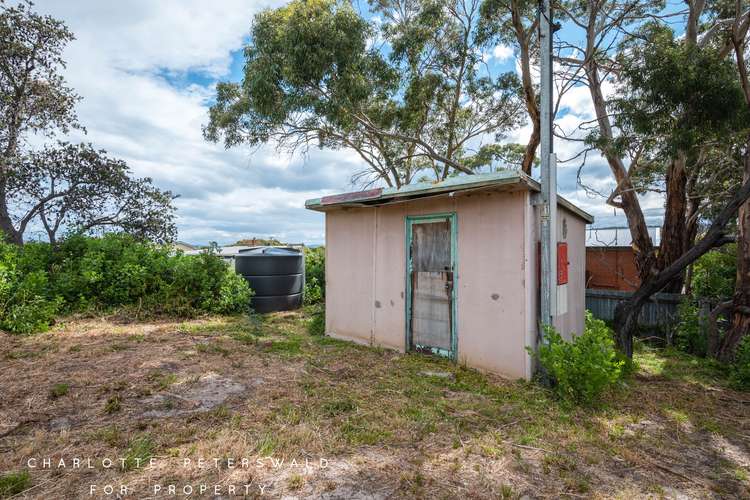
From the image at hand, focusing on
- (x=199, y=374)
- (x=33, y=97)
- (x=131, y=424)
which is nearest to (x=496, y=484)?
(x=131, y=424)

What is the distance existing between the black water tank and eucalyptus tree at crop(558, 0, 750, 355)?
20.5ft

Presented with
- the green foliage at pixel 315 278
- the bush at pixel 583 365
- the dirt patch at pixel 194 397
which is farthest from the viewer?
the green foliage at pixel 315 278

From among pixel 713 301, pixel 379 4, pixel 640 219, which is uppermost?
pixel 379 4

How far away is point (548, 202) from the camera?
12.5ft

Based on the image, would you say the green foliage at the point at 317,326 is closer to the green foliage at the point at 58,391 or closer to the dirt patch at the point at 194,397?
the dirt patch at the point at 194,397

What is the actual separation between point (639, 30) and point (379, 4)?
18.0 feet

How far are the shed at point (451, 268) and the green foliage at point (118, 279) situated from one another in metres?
2.90

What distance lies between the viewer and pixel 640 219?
7836 millimetres

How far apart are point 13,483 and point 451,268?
396cm

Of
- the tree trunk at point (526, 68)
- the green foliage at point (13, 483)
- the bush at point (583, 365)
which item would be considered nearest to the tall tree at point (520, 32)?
the tree trunk at point (526, 68)

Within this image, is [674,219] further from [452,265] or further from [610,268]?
[452,265]

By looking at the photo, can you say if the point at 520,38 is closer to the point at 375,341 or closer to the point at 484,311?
the point at 484,311

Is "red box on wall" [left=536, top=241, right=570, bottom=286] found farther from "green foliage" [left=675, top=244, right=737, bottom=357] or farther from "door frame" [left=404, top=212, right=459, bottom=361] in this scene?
"green foliage" [left=675, top=244, right=737, bottom=357]

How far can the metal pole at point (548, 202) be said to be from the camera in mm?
3764
